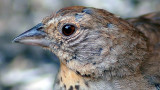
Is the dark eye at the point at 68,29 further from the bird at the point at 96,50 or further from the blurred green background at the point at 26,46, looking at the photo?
the blurred green background at the point at 26,46

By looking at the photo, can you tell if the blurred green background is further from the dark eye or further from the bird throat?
the dark eye

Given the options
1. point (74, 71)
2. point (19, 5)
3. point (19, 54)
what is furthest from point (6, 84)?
point (74, 71)

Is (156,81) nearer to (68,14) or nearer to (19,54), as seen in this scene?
(68,14)

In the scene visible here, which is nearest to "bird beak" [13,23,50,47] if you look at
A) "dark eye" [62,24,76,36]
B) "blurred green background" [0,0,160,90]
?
"dark eye" [62,24,76,36]

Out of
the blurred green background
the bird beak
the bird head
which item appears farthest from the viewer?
the blurred green background

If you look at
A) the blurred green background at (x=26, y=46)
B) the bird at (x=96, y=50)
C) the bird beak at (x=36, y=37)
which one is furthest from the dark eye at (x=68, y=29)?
the blurred green background at (x=26, y=46)

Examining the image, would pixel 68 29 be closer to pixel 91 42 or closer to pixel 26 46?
pixel 91 42

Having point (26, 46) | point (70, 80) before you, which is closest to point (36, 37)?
point (70, 80)

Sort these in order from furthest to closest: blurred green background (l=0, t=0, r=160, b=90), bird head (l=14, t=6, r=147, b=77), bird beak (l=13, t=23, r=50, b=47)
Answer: blurred green background (l=0, t=0, r=160, b=90)
bird beak (l=13, t=23, r=50, b=47)
bird head (l=14, t=6, r=147, b=77)
